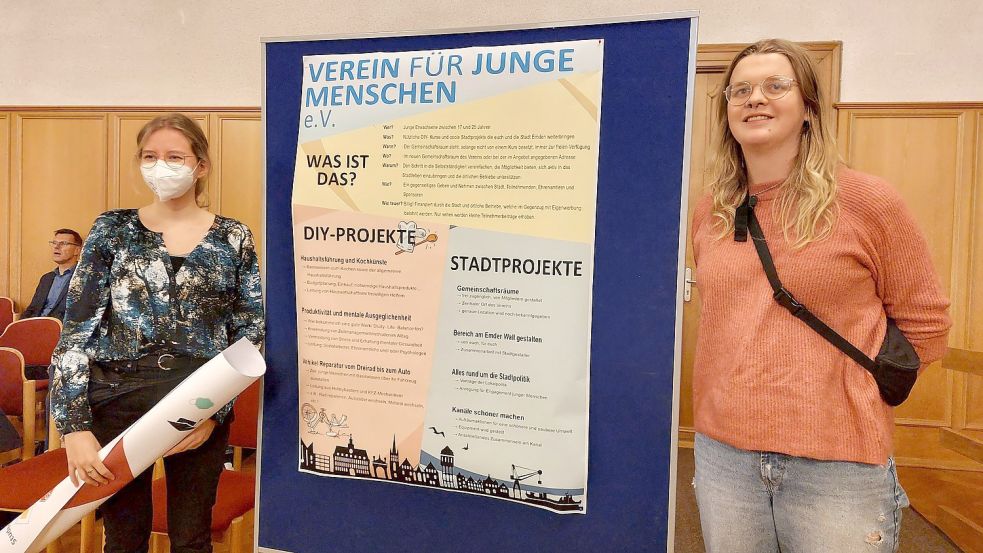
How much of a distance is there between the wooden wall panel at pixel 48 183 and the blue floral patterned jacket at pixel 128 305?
14.9 feet

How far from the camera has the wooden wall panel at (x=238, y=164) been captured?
5.00 m

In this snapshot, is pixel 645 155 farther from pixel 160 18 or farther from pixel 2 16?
pixel 2 16

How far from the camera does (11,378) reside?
2.78 m

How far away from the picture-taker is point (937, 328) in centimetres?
119

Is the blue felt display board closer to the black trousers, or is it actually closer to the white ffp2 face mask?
the white ffp2 face mask

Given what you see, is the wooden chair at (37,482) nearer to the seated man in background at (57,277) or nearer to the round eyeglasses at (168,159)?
the round eyeglasses at (168,159)

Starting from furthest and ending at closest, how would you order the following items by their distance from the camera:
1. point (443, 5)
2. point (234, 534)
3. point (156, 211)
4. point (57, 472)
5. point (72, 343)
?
point (443, 5), point (57, 472), point (234, 534), point (156, 211), point (72, 343)

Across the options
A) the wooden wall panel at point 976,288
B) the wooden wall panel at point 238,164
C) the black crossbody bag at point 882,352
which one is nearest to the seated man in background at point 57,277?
the wooden wall panel at point 238,164

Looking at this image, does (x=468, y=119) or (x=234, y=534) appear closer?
(x=468, y=119)

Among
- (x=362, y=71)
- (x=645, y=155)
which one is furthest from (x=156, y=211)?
(x=645, y=155)

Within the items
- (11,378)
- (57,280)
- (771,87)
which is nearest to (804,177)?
(771,87)

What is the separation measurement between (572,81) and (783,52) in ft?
1.51

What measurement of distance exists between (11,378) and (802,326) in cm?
328

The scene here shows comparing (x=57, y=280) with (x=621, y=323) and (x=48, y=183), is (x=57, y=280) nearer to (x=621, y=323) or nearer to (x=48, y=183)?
(x=48, y=183)
